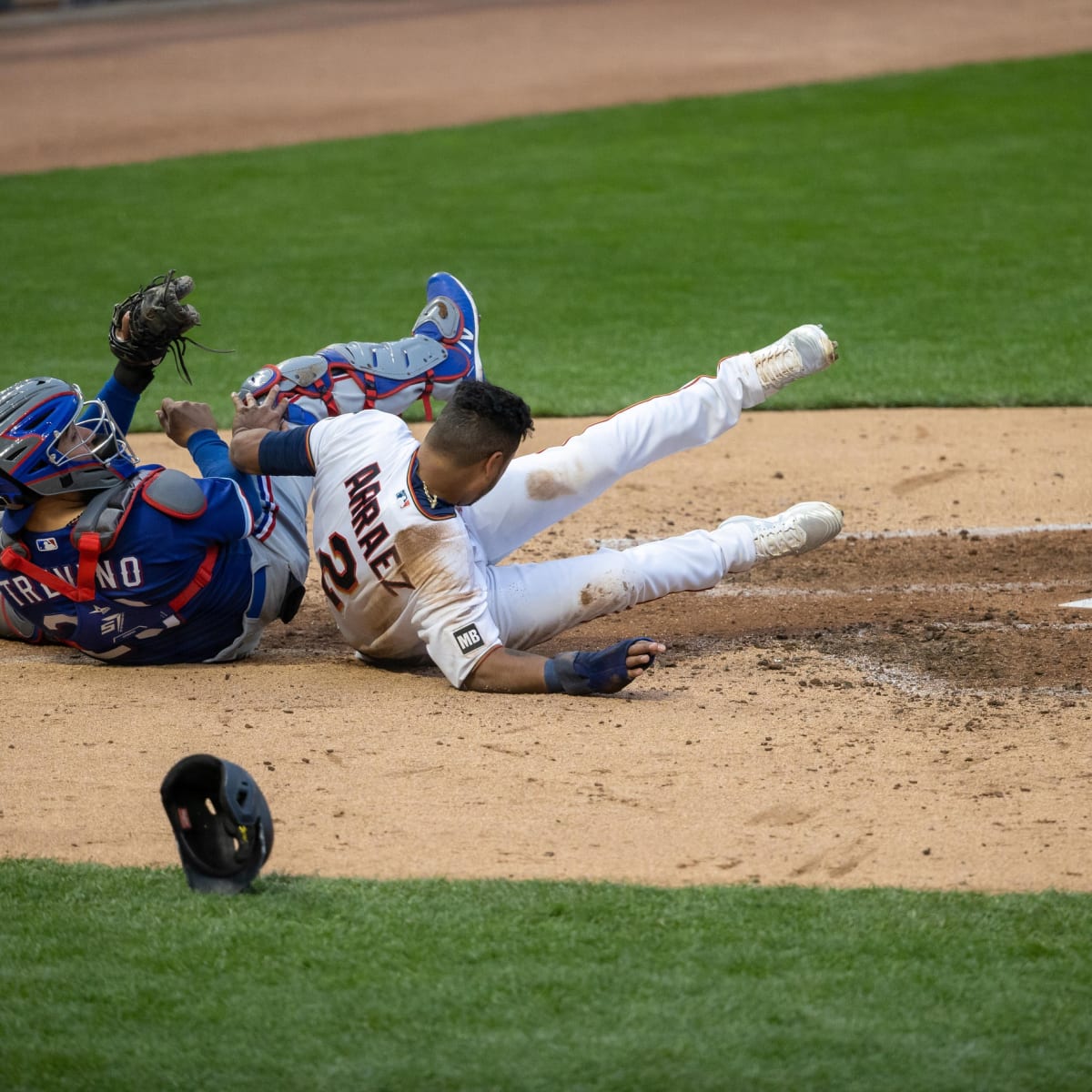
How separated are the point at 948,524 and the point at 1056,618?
123 cm

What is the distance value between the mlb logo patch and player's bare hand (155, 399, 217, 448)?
4.16 feet

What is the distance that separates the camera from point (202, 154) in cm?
1603

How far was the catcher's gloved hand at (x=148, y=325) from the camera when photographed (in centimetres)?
529

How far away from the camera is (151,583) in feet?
16.3

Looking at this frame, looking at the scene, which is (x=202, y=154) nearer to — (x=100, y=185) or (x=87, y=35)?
(x=100, y=185)

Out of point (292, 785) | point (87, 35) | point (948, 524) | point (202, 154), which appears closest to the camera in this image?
point (292, 785)

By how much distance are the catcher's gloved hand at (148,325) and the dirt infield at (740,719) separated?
102cm

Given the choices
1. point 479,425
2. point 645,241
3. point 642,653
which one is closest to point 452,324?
point 479,425

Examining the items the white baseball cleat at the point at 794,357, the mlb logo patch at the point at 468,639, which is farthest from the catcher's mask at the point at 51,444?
the white baseball cleat at the point at 794,357

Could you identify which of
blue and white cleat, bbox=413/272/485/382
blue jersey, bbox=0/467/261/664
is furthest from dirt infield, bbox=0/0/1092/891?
blue and white cleat, bbox=413/272/485/382

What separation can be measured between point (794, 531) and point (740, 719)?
2.53 feet

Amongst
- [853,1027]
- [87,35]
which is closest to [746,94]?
[87,35]

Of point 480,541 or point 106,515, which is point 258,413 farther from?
point 480,541

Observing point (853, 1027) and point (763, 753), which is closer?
point (853, 1027)
